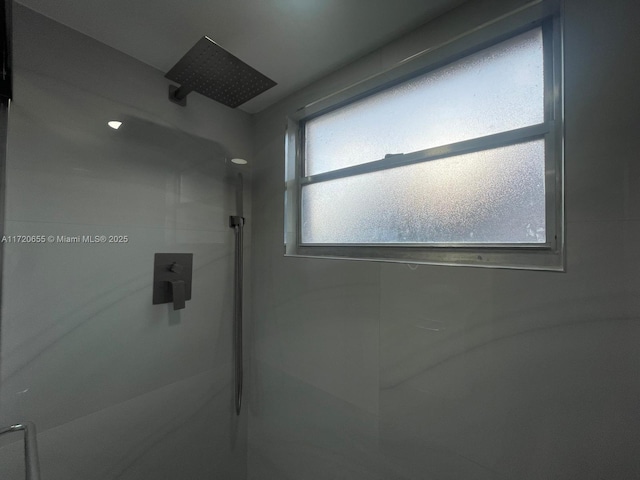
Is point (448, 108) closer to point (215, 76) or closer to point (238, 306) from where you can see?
point (215, 76)

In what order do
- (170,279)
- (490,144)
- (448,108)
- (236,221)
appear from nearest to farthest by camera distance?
1. (490,144)
2. (448,108)
3. (170,279)
4. (236,221)

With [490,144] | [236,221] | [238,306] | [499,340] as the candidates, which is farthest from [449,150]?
[238,306]

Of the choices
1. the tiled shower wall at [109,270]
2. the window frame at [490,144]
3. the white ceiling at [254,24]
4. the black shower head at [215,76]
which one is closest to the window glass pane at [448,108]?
the window frame at [490,144]

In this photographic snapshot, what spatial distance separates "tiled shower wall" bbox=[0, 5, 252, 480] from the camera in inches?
33.6

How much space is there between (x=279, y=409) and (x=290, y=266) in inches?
30.4

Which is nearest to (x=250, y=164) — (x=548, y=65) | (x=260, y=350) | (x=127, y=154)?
(x=127, y=154)

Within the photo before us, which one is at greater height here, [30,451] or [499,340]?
[499,340]

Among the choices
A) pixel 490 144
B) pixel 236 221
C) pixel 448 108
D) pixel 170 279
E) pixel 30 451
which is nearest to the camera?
pixel 30 451

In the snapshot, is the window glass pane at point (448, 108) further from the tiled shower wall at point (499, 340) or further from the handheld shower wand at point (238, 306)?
the handheld shower wand at point (238, 306)

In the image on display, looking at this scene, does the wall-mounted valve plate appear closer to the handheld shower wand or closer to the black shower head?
the handheld shower wand

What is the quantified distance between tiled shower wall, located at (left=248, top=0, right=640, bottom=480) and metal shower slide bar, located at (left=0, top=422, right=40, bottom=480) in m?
0.87

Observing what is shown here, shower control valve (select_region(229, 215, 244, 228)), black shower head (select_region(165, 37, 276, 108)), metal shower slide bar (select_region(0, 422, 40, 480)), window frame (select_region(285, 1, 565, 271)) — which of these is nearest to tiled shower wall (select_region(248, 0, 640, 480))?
window frame (select_region(285, 1, 565, 271))

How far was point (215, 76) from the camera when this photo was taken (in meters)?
1.03

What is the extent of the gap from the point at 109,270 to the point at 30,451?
22.6 inches
